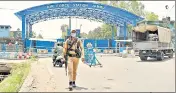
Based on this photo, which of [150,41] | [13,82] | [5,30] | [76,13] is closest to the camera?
[13,82]

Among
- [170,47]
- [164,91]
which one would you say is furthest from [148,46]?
[164,91]

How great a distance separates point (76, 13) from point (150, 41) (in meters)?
24.5

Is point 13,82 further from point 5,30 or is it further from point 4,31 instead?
point 5,30

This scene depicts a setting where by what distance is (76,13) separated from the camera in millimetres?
53156

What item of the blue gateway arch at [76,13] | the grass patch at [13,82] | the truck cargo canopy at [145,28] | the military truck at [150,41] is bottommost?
the grass patch at [13,82]

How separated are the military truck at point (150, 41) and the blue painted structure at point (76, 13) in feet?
57.9

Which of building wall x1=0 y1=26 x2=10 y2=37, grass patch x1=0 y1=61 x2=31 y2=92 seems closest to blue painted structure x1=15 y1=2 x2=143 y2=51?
building wall x1=0 y1=26 x2=10 y2=37

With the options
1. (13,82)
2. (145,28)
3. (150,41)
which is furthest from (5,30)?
(13,82)

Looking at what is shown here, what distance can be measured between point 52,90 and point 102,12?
135 ft

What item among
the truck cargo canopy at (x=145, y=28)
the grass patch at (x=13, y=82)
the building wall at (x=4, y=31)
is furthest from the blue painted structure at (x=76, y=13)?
the grass patch at (x=13, y=82)

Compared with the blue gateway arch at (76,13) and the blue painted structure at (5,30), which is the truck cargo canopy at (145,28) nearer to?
the blue gateway arch at (76,13)

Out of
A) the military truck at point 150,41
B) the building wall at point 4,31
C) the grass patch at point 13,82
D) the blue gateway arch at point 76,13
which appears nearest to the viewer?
the grass patch at point 13,82

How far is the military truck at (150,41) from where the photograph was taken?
29641 millimetres

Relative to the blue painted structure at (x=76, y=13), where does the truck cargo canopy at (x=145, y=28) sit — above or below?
below
